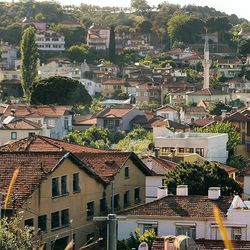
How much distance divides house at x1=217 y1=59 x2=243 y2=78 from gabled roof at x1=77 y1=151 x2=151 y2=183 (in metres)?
98.5

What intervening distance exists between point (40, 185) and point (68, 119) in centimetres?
4858

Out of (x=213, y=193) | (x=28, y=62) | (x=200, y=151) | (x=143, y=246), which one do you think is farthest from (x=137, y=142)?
(x=28, y=62)

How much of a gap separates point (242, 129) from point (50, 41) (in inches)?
3375

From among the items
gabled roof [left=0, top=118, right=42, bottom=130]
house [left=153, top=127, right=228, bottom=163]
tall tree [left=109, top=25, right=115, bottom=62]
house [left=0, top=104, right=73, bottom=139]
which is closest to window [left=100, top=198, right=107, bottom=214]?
house [left=153, top=127, right=228, bottom=163]

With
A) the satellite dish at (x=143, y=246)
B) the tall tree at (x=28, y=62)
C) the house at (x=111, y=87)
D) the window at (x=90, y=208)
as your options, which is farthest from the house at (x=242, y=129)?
the house at (x=111, y=87)

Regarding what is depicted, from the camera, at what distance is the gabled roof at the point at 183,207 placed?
87.5ft

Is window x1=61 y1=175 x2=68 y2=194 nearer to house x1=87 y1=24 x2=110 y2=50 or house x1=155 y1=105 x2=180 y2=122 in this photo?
house x1=155 y1=105 x2=180 y2=122

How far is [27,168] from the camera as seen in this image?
27.5m

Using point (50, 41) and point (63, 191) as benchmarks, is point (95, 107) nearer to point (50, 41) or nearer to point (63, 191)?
point (50, 41)

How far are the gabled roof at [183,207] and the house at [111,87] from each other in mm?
90451

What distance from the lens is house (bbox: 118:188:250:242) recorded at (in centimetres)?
2575

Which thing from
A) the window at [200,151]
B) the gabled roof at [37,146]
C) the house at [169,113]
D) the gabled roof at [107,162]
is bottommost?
the gabled roof at [107,162]

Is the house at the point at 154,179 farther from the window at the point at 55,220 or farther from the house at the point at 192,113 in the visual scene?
the house at the point at 192,113

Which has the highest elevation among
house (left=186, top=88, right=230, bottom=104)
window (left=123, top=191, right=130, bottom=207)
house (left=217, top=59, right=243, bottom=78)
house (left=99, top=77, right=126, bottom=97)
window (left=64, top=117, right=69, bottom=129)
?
house (left=217, top=59, right=243, bottom=78)
